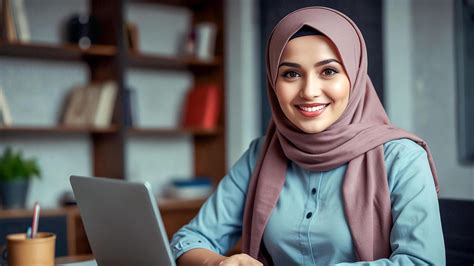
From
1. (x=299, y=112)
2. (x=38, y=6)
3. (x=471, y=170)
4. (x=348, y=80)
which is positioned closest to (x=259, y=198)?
(x=299, y=112)

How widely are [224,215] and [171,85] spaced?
7.39 feet

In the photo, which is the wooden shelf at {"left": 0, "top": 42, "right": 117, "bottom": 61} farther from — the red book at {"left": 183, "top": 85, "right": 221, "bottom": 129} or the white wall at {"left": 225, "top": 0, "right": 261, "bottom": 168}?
the white wall at {"left": 225, "top": 0, "right": 261, "bottom": 168}

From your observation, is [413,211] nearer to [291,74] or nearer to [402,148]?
[402,148]

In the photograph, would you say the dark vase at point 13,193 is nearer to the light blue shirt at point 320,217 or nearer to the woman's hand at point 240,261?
the light blue shirt at point 320,217

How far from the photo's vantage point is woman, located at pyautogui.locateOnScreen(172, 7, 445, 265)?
1180 mm

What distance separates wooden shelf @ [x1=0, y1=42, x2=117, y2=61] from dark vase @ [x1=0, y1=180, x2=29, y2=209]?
2.05 ft

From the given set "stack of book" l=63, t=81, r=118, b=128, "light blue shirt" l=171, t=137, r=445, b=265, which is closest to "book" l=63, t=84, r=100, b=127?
"stack of book" l=63, t=81, r=118, b=128

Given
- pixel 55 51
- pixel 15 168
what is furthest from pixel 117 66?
pixel 15 168

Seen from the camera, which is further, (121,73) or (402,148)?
(121,73)

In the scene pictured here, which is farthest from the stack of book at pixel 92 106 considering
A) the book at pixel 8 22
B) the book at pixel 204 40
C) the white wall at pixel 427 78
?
the white wall at pixel 427 78

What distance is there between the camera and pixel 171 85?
11.9 ft

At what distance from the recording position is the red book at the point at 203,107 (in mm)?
3467

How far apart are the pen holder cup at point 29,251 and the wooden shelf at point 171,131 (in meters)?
2.00

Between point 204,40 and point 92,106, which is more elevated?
point 204,40
